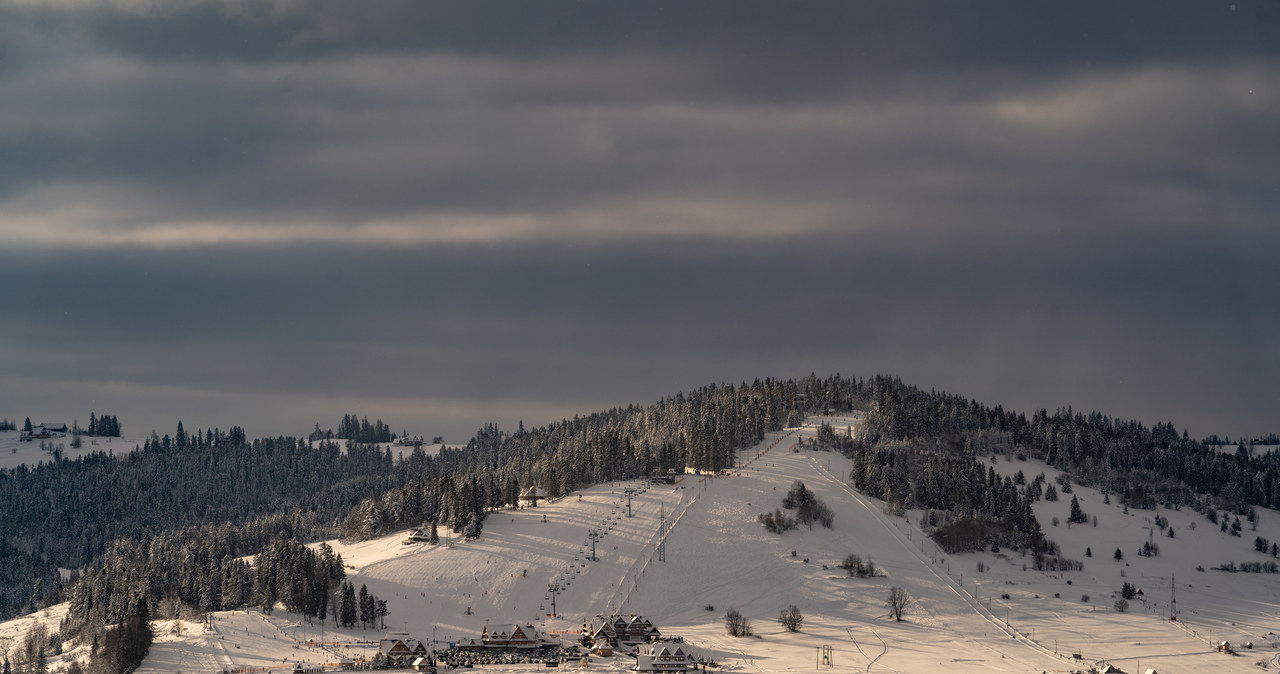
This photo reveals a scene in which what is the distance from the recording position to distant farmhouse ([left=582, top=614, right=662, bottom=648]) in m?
173

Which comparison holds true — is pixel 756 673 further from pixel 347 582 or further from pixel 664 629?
pixel 347 582

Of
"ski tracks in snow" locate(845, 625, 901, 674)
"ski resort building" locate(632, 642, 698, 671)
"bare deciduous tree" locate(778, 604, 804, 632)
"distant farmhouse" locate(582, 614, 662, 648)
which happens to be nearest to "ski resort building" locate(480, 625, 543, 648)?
"distant farmhouse" locate(582, 614, 662, 648)

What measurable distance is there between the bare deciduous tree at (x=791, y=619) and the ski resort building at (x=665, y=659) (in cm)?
2608

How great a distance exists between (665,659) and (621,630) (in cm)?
1891

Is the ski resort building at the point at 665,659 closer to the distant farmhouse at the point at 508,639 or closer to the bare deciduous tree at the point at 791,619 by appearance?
the distant farmhouse at the point at 508,639

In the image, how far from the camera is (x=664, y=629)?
183 meters

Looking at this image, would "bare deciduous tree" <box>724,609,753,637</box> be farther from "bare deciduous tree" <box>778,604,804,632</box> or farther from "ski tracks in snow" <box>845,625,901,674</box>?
"ski tracks in snow" <box>845,625,901,674</box>

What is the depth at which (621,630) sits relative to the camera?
6909 inches

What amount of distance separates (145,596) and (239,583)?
14.3 m

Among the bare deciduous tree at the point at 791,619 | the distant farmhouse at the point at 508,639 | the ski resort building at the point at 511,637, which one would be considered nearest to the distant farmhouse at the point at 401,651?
the distant farmhouse at the point at 508,639

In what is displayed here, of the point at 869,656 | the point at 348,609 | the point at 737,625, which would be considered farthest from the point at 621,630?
the point at 348,609

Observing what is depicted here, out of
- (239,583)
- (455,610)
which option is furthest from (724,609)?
(239,583)

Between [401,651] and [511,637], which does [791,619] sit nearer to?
[511,637]

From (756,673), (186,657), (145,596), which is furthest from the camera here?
(145,596)
